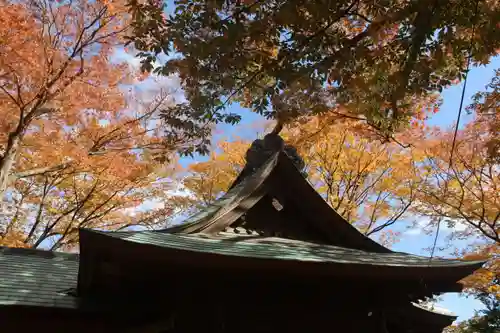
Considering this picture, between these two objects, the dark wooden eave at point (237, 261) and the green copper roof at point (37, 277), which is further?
the green copper roof at point (37, 277)

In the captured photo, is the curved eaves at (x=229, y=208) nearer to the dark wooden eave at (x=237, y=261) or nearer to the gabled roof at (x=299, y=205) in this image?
the gabled roof at (x=299, y=205)

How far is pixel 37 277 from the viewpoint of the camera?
490cm

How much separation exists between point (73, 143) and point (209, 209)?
5.68 m

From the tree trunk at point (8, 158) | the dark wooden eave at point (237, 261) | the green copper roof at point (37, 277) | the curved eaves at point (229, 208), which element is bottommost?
the green copper roof at point (37, 277)

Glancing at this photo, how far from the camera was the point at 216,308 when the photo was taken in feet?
11.9

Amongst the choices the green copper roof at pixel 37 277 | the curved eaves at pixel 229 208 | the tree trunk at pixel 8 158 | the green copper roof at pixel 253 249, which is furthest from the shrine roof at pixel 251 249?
the tree trunk at pixel 8 158

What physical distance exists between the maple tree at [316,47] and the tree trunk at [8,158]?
5.18 m

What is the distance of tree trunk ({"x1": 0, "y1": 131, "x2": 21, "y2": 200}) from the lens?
7652 millimetres

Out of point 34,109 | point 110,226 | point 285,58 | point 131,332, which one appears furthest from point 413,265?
point 110,226

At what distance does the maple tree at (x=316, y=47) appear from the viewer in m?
3.45

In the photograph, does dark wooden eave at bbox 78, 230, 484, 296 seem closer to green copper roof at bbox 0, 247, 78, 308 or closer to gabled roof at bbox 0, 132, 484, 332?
gabled roof at bbox 0, 132, 484, 332

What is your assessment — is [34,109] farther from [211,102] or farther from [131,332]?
[131,332]

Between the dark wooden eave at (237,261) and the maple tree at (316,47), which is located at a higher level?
the maple tree at (316,47)

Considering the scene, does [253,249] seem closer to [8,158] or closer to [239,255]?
[239,255]
